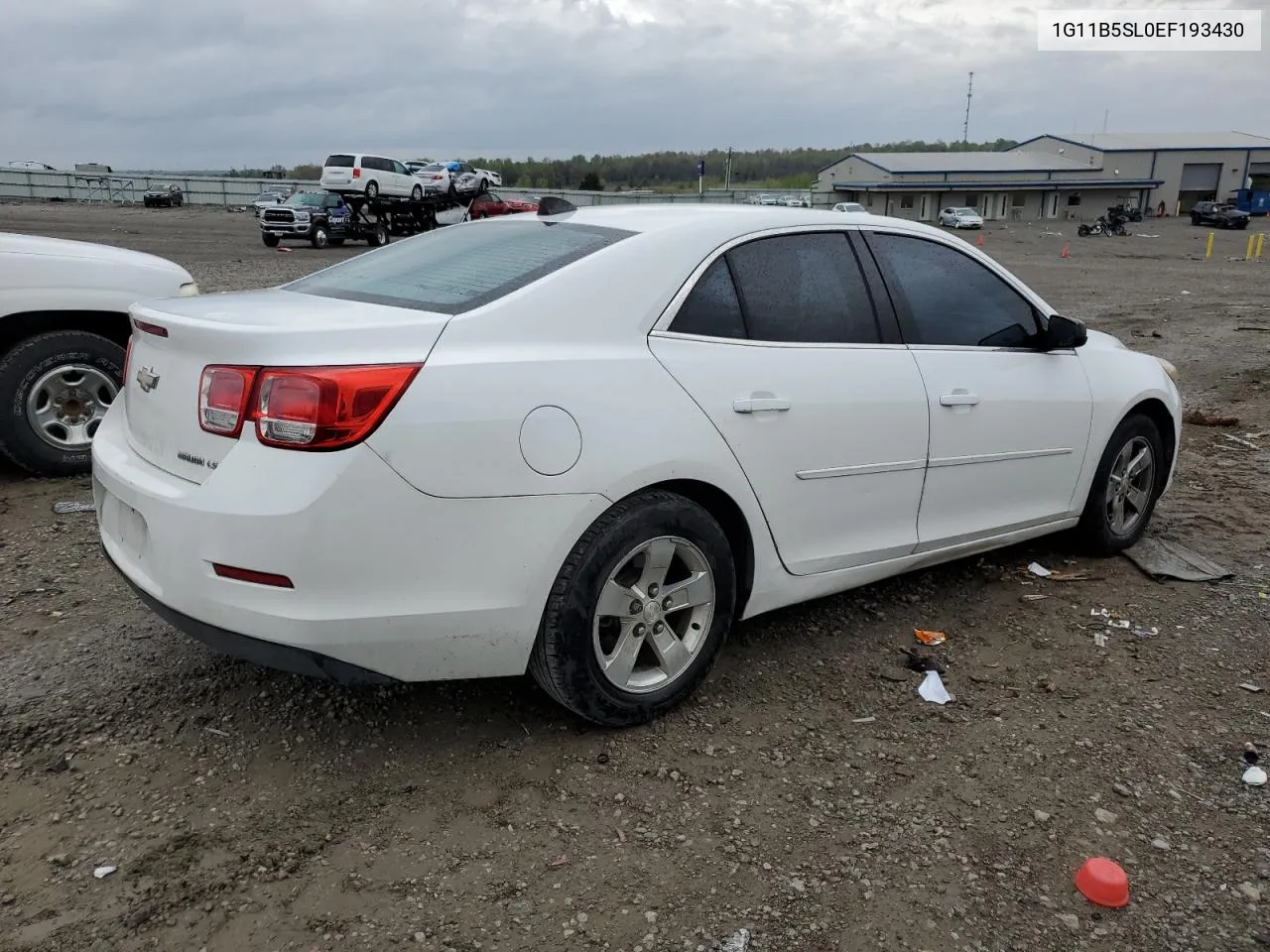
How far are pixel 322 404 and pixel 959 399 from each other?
2478 millimetres

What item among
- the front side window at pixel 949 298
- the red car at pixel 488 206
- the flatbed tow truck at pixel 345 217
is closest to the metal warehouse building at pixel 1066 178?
the red car at pixel 488 206

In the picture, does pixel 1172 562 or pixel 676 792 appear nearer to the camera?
pixel 676 792

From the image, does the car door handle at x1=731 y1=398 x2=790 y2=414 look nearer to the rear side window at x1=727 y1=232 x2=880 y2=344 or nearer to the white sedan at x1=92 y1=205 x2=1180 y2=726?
the white sedan at x1=92 y1=205 x2=1180 y2=726

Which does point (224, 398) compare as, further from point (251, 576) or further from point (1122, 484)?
point (1122, 484)

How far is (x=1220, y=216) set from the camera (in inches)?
2320

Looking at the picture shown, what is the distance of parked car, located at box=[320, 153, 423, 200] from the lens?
33156 millimetres

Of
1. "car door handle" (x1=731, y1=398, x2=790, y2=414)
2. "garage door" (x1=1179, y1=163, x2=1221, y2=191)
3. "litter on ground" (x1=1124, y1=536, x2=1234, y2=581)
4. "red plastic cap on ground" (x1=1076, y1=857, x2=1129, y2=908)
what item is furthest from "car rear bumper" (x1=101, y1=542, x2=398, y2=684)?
"garage door" (x1=1179, y1=163, x2=1221, y2=191)

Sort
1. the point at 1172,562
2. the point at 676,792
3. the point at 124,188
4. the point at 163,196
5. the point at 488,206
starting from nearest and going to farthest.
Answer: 1. the point at 676,792
2. the point at 1172,562
3. the point at 488,206
4. the point at 163,196
5. the point at 124,188

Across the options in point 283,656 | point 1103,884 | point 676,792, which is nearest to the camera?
point 1103,884

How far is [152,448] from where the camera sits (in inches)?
116

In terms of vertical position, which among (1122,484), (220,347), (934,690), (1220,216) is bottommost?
(934,690)

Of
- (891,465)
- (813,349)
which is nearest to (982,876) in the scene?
(891,465)

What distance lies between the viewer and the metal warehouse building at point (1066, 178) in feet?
245

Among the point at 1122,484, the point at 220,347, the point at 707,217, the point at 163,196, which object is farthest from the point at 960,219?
the point at 220,347
